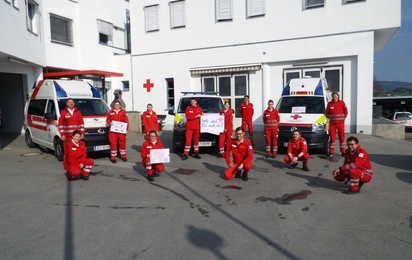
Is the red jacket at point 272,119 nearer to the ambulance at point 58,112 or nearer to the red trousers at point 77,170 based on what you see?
the ambulance at point 58,112

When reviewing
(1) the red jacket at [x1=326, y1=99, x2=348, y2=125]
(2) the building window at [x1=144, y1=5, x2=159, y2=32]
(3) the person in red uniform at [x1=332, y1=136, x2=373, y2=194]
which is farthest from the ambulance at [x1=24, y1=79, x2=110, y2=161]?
(2) the building window at [x1=144, y1=5, x2=159, y2=32]

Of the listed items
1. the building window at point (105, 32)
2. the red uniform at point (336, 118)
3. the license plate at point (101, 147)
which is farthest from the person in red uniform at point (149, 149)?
the building window at point (105, 32)

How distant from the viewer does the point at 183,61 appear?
59.5 feet

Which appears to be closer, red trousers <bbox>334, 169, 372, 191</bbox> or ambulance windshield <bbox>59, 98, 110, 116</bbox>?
red trousers <bbox>334, 169, 372, 191</bbox>

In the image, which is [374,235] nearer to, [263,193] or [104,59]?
[263,193]

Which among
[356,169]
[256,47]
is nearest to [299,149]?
[356,169]

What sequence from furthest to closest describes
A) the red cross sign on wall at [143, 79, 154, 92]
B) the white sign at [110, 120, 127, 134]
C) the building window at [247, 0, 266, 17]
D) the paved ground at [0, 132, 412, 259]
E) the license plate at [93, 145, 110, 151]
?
the red cross sign on wall at [143, 79, 154, 92] < the building window at [247, 0, 266, 17] < the license plate at [93, 145, 110, 151] < the white sign at [110, 120, 127, 134] < the paved ground at [0, 132, 412, 259]

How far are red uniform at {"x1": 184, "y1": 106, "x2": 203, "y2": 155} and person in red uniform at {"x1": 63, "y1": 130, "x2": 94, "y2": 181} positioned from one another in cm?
312

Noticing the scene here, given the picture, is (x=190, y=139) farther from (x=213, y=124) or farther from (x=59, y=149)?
(x=59, y=149)

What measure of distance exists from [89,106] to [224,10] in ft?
32.3

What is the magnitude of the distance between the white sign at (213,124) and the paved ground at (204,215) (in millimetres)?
1591

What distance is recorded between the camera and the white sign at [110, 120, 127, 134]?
9334 millimetres

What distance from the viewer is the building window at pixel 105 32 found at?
19875mm

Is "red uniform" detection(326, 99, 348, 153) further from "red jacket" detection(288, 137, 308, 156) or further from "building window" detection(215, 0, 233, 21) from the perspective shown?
"building window" detection(215, 0, 233, 21)
